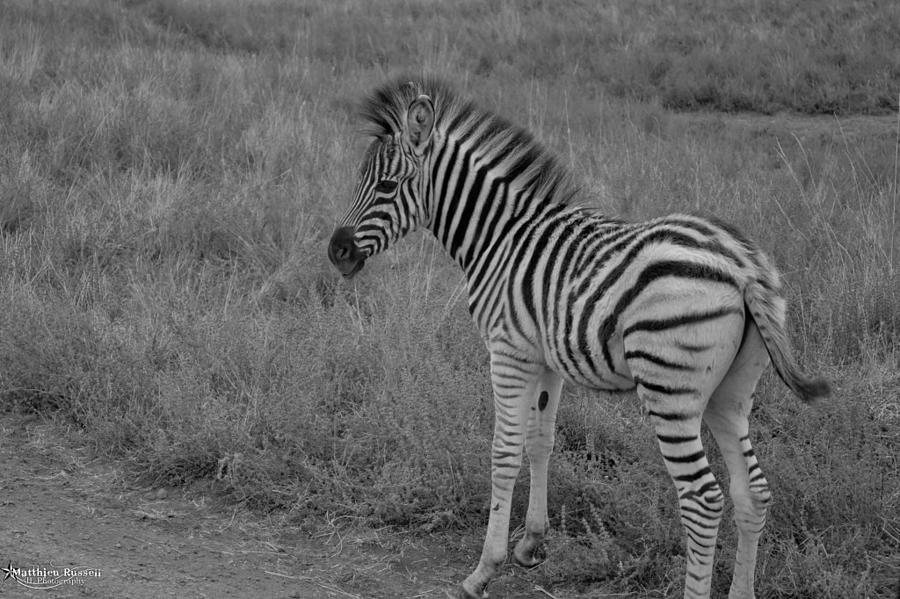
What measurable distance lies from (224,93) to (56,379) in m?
5.84

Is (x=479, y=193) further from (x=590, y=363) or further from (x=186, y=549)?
(x=186, y=549)

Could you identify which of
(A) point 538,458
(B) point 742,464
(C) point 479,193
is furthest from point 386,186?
(B) point 742,464

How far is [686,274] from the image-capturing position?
3.50 m

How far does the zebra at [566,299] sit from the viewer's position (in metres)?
3.49

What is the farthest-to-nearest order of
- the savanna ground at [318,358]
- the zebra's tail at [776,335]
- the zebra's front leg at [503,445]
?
the savanna ground at [318,358] → the zebra's front leg at [503,445] → the zebra's tail at [776,335]

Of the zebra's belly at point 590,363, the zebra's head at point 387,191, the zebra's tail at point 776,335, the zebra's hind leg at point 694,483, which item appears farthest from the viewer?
the zebra's head at point 387,191

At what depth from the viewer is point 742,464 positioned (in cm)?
383

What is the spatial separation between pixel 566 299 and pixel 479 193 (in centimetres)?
79

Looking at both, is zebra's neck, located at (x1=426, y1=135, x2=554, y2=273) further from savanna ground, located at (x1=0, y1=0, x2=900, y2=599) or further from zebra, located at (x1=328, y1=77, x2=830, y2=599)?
savanna ground, located at (x1=0, y1=0, x2=900, y2=599)

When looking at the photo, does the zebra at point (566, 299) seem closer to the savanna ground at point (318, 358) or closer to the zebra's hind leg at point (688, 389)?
the zebra's hind leg at point (688, 389)

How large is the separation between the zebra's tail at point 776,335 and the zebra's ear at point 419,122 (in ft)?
5.35

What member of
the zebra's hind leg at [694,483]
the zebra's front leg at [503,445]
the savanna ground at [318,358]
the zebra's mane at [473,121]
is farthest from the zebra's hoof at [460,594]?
the zebra's mane at [473,121]

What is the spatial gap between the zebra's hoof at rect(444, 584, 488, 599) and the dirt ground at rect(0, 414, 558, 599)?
0.04m

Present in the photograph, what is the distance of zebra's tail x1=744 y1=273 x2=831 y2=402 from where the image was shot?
339 cm
